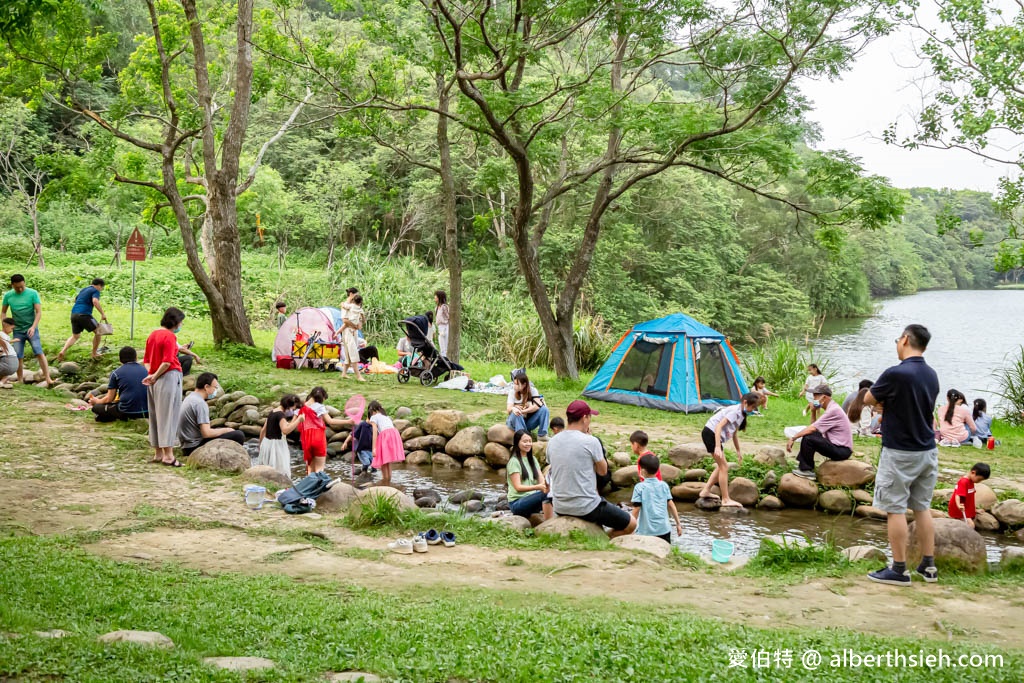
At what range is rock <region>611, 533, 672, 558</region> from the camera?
632 cm

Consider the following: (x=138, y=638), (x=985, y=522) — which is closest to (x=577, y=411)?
(x=138, y=638)

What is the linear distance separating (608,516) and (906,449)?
245 cm

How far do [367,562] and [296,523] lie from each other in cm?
126

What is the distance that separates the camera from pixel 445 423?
36.9 ft

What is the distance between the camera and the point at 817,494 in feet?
30.0

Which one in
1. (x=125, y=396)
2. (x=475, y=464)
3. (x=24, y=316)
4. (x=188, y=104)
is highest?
(x=188, y=104)

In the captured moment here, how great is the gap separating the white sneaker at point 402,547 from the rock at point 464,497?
2.51 meters

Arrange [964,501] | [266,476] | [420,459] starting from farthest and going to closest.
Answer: [420,459]
[266,476]
[964,501]

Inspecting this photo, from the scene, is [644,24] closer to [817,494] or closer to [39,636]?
[817,494]

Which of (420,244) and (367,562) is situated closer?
(367,562)

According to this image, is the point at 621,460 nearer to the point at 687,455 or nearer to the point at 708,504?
the point at 687,455

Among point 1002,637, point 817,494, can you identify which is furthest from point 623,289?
point 1002,637

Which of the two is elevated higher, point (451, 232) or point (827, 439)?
point (451, 232)

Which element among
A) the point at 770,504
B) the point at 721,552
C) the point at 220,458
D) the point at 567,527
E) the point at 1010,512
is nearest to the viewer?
the point at 721,552
